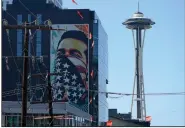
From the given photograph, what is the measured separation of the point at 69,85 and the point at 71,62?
803 centimetres

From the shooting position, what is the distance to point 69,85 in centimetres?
18350

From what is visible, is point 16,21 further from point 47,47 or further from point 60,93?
point 60,93

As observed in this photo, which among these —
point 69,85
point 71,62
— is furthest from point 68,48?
point 69,85

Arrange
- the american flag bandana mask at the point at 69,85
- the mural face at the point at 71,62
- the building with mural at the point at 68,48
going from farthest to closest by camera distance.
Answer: the mural face at the point at 71,62, the american flag bandana mask at the point at 69,85, the building with mural at the point at 68,48

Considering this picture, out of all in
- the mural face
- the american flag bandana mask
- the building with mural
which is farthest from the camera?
the mural face

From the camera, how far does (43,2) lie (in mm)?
189375

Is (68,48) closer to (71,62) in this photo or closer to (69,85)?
(71,62)

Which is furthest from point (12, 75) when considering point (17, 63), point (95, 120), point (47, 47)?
point (95, 120)

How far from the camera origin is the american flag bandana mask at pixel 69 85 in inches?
7141

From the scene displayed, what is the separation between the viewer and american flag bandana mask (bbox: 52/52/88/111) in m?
181

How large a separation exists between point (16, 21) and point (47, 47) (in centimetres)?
1409

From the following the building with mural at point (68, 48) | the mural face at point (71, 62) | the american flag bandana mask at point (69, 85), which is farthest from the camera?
the mural face at point (71, 62)

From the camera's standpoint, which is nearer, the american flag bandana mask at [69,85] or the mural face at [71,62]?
the american flag bandana mask at [69,85]

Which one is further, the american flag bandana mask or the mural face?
the mural face
